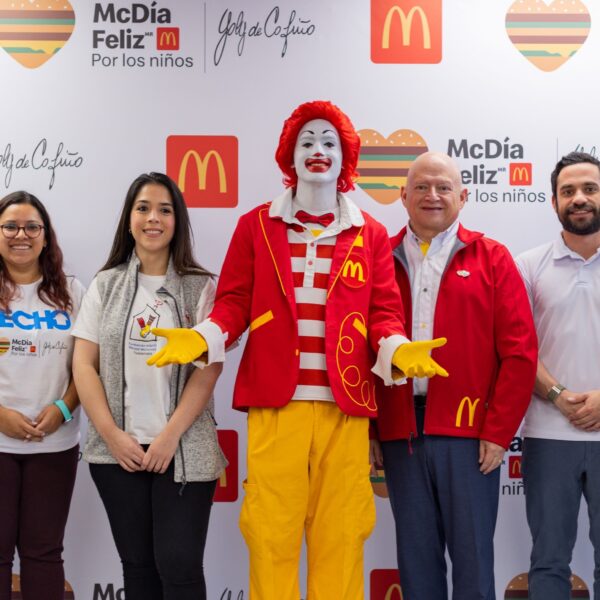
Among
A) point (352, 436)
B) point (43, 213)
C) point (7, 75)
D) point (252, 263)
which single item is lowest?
point (352, 436)

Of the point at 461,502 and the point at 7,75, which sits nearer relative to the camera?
the point at 461,502

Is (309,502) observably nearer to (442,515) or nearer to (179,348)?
(442,515)

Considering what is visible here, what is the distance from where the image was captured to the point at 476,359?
2393mm

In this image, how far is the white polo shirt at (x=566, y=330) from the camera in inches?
99.0

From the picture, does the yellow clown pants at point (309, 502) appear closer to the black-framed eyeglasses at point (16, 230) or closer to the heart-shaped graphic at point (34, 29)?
the black-framed eyeglasses at point (16, 230)

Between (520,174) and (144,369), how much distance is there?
1.66m

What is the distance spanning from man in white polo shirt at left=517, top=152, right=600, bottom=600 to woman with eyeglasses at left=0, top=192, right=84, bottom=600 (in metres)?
1.56

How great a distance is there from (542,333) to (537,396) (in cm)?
22

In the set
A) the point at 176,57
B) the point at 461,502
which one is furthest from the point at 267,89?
the point at 461,502

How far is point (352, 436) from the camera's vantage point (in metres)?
2.20

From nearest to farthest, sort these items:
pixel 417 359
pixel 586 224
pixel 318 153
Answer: pixel 417 359, pixel 318 153, pixel 586 224

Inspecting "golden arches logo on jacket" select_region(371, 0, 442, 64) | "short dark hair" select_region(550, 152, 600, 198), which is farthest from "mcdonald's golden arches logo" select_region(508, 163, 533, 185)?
"golden arches logo on jacket" select_region(371, 0, 442, 64)

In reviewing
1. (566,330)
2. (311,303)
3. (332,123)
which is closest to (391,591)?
(566,330)

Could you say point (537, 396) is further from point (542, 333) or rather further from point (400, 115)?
point (400, 115)
